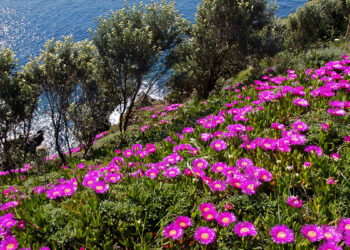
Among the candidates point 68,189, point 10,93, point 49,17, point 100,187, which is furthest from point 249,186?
point 49,17

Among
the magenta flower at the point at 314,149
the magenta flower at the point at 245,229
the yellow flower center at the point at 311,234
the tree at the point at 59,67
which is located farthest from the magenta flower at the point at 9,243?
the tree at the point at 59,67

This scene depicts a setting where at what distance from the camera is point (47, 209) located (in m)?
2.62

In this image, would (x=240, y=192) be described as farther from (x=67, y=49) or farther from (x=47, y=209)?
(x=67, y=49)

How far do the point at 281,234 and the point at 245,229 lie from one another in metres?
0.27

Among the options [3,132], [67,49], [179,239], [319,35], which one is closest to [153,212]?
[179,239]

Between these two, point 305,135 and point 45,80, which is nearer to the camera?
point 305,135

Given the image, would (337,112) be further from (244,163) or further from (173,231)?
(173,231)

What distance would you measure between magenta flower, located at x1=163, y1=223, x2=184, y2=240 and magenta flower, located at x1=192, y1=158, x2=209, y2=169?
2.97 feet

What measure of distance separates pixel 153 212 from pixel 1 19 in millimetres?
46830

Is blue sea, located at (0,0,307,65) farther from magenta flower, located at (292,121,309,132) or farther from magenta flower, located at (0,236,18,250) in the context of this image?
magenta flower, located at (0,236,18,250)

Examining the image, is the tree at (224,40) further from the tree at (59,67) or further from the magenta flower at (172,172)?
the magenta flower at (172,172)

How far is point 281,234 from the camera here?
2.05 metres

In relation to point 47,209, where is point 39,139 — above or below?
below

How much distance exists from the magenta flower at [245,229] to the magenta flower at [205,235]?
0.62 feet
